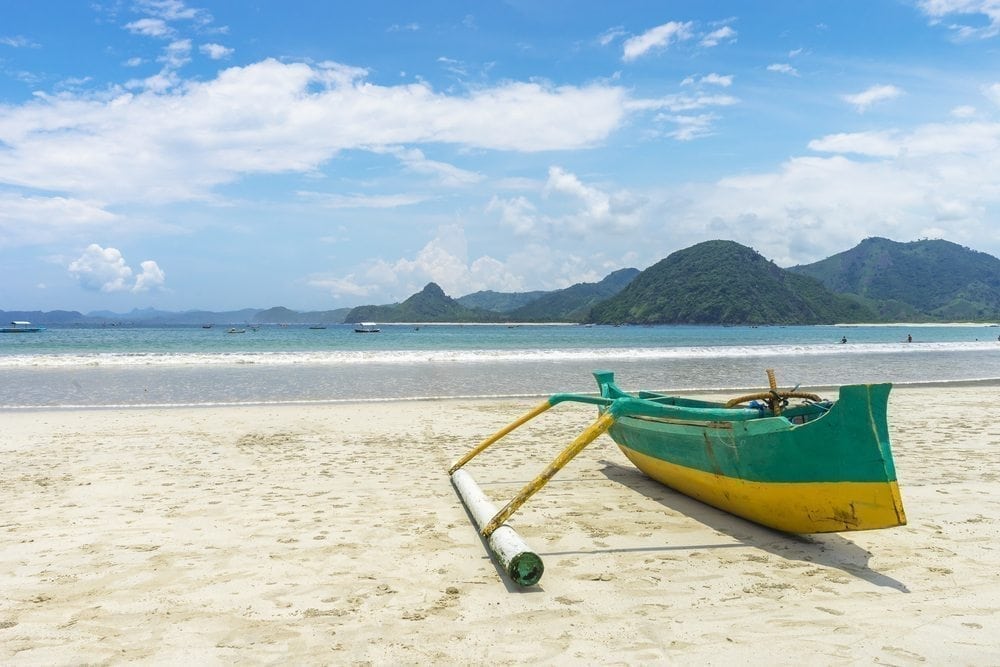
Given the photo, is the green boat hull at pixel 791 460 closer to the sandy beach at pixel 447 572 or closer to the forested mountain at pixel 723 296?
the sandy beach at pixel 447 572

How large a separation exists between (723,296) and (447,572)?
14461cm

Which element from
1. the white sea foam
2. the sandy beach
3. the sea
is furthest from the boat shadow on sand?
the white sea foam

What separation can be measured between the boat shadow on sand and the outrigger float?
0.11 meters

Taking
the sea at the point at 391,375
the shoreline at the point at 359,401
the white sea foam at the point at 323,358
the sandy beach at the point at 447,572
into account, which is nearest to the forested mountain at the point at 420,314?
the white sea foam at the point at 323,358

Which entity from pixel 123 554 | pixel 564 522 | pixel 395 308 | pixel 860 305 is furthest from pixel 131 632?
pixel 395 308

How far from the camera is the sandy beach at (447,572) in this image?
12.3 ft

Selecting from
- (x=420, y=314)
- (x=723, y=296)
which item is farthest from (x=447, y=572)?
(x=420, y=314)

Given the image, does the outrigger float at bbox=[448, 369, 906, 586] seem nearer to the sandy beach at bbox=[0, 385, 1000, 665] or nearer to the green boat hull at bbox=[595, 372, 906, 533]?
the green boat hull at bbox=[595, 372, 906, 533]

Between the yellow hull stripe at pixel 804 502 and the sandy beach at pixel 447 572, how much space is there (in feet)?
0.72

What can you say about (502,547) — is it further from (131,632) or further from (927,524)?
(927,524)

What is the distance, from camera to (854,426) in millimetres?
4750

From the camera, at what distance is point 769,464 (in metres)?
5.28

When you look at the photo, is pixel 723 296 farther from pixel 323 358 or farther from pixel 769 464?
pixel 769 464

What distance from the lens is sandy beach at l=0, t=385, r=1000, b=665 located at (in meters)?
3.76
